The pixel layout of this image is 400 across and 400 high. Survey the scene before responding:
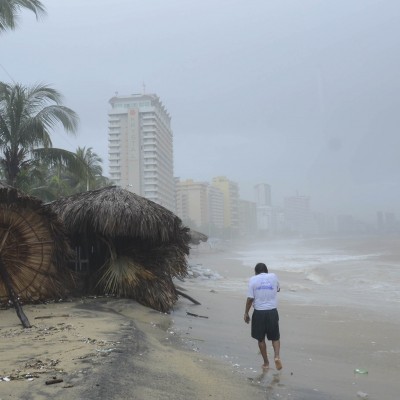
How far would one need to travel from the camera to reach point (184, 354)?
5852mm

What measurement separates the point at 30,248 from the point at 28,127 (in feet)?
23.3

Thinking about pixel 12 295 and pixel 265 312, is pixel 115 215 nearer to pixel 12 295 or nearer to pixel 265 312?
pixel 12 295

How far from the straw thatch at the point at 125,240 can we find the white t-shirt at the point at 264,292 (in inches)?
151

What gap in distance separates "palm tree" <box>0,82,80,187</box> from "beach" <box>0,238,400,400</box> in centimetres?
750

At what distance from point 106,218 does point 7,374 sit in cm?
531

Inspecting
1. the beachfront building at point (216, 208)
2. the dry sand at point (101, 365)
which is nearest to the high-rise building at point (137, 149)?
the beachfront building at point (216, 208)

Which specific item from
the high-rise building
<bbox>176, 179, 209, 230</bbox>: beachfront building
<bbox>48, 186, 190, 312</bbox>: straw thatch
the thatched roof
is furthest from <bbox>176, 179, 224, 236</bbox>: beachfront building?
the thatched roof

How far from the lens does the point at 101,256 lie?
10.5 metres

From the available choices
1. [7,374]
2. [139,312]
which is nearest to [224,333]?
[139,312]

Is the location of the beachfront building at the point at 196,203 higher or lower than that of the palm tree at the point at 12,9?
higher

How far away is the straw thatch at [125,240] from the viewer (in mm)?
9422

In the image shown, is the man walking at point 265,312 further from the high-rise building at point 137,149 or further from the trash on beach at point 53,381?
the high-rise building at point 137,149

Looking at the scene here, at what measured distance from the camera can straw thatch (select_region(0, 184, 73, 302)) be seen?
27.5 ft

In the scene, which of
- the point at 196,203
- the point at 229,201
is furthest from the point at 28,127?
the point at 229,201
